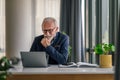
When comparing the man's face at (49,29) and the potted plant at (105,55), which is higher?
the man's face at (49,29)

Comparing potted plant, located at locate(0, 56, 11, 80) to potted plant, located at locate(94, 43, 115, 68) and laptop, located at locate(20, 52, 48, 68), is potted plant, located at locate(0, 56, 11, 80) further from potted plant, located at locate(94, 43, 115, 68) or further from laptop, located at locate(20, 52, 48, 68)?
potted plant, located at locate(94, 43, 115, 68)

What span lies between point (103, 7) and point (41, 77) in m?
3.29

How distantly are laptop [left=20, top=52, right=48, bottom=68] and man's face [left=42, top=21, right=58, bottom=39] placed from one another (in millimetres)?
701

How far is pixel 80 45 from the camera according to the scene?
251 inches

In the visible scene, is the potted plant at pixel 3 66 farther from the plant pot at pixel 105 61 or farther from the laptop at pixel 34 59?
the plant pot at pixel 105 61

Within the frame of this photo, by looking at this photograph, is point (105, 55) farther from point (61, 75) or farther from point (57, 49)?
point (57, 49)

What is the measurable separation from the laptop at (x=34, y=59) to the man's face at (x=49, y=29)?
70 cm

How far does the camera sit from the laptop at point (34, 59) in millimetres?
2787

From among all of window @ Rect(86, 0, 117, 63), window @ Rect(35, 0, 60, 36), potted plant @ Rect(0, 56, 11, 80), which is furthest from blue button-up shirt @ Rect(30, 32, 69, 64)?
window @ Rect(35, 0, 60, 36)

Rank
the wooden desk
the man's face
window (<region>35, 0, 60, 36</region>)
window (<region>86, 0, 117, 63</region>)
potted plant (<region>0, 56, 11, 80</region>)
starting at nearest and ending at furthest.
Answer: potted plant (<region>0, 56, 11, 80</region>), the wooden desk, the man's face, window (<region>86, 0, 117, 63</region>), window (<region>35, 0, 60, 36</region>)

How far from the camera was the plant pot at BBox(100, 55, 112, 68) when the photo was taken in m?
2.83

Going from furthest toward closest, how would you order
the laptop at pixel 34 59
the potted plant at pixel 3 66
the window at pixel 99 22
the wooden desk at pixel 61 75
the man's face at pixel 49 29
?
the window at pixel 99 22 < the man's face at pixel 49 29 < the laptop at pixel 34 59 < the wooden desk at pixel 61 75 < the potted plant at pixel 3 66

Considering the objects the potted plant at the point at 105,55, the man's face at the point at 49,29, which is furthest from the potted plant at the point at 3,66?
the man's face at the point at 49,29

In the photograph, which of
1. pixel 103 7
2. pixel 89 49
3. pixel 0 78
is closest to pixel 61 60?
pixel 0 78
